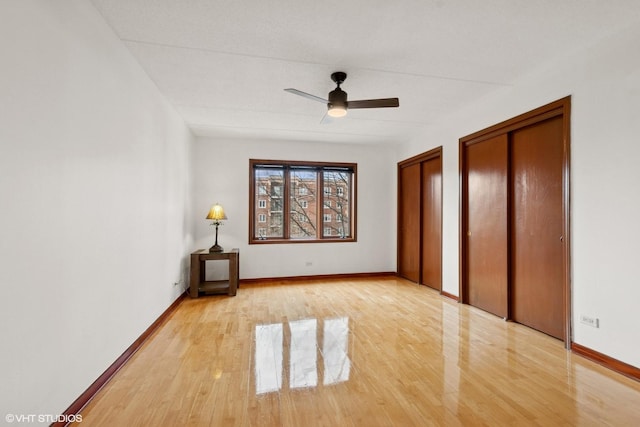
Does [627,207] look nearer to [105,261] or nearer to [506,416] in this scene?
[506,416]

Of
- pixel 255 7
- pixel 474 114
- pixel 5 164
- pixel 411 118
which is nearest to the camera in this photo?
pixel 5 164

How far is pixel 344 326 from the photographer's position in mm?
3203

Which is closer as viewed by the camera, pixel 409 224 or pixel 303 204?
pixel 409 224

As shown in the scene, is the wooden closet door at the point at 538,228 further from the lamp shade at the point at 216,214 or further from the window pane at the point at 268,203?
the lamp shade at the point at 216,214

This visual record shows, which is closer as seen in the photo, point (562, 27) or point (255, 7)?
point (255, 7)

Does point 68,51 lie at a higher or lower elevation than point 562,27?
lower

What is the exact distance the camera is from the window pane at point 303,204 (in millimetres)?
5668

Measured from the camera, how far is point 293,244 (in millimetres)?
5562

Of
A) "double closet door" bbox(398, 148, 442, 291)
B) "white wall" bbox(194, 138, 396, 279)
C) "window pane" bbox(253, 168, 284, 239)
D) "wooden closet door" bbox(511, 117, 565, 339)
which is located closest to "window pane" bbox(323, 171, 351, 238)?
"white wall" bbox(194, 138, 396, 279)

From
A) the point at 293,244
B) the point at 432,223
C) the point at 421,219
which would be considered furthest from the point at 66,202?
the point at 421,219

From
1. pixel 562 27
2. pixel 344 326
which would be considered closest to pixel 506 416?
pixel 344 326

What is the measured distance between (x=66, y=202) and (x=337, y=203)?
4.58m

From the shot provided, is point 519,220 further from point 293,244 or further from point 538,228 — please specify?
point 293,244

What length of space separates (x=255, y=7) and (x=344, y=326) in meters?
2.96
